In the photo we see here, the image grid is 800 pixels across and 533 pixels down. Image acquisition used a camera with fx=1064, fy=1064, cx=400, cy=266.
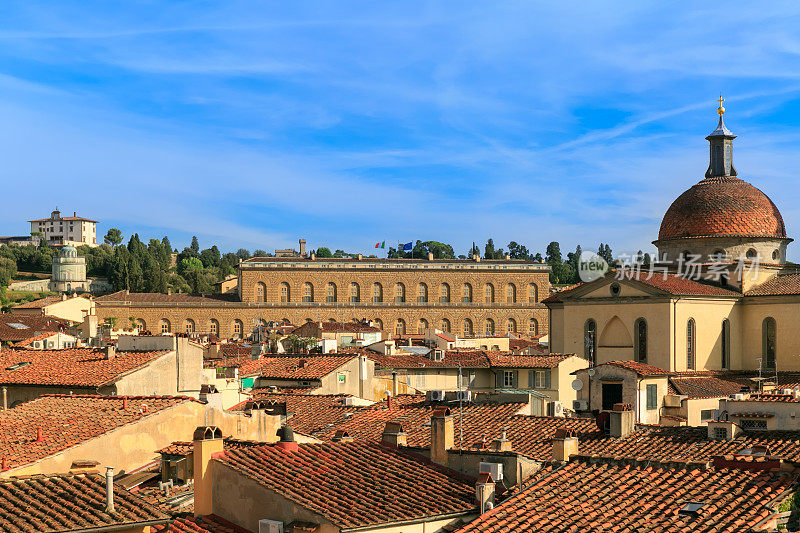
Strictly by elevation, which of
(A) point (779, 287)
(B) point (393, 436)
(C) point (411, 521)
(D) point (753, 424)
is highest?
(A) point (779, 287)

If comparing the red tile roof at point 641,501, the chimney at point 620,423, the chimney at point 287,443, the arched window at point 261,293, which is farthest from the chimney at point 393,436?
the arched window at point 261,293

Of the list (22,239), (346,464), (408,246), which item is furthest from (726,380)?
(22,239)

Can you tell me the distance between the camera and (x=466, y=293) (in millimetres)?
107750

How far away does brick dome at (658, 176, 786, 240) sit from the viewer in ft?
154

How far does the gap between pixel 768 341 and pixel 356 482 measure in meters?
36.1

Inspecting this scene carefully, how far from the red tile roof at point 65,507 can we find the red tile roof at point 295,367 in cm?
1691

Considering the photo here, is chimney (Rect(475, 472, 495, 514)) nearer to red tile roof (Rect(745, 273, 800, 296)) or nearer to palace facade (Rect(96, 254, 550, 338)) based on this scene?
red tile roof (Rect(745, 273, 800, 296))

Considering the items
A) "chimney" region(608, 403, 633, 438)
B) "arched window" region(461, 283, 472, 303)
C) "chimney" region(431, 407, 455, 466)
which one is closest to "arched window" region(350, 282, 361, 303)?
"arched window" region(461, 283, 472, 303)

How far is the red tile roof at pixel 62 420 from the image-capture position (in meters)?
14.0

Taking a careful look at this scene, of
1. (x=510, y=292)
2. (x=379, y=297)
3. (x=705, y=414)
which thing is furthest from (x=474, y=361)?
(x=510, y=292)

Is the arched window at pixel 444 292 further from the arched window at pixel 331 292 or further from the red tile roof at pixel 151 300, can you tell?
the red tile roof at pixel 151 300

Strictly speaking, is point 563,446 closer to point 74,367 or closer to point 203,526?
point 203,526

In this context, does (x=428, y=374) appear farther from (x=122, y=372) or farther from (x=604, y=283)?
(x=122, y=372)

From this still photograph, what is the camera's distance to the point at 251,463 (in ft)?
38.3
